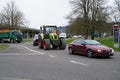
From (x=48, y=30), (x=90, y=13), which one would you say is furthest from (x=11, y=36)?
(x=48, y=30)

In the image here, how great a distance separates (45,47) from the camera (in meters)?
27.0

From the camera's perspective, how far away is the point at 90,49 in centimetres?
1880

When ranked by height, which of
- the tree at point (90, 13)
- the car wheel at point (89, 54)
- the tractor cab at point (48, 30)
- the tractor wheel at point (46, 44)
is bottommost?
the car wheel at point (89, 54)

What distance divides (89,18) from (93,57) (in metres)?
35.0

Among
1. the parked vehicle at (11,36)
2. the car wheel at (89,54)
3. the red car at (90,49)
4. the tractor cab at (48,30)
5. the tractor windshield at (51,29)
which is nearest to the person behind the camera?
the red car at (90,49)

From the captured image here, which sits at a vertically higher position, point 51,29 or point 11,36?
point 51,29

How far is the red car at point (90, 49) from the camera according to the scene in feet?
→ 59.6

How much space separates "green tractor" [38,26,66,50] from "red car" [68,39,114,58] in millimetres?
5310

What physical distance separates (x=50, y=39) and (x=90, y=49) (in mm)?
9591

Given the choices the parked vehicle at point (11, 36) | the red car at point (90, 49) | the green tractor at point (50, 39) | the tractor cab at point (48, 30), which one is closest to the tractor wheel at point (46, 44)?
the green tractor at point (50, 39)

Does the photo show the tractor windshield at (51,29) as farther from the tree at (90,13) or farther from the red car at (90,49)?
the tree at (90,13)

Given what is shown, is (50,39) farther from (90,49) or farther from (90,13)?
(90,13)

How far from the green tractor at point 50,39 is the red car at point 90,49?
5.31 meters

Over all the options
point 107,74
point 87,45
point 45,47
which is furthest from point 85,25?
point 107,74
